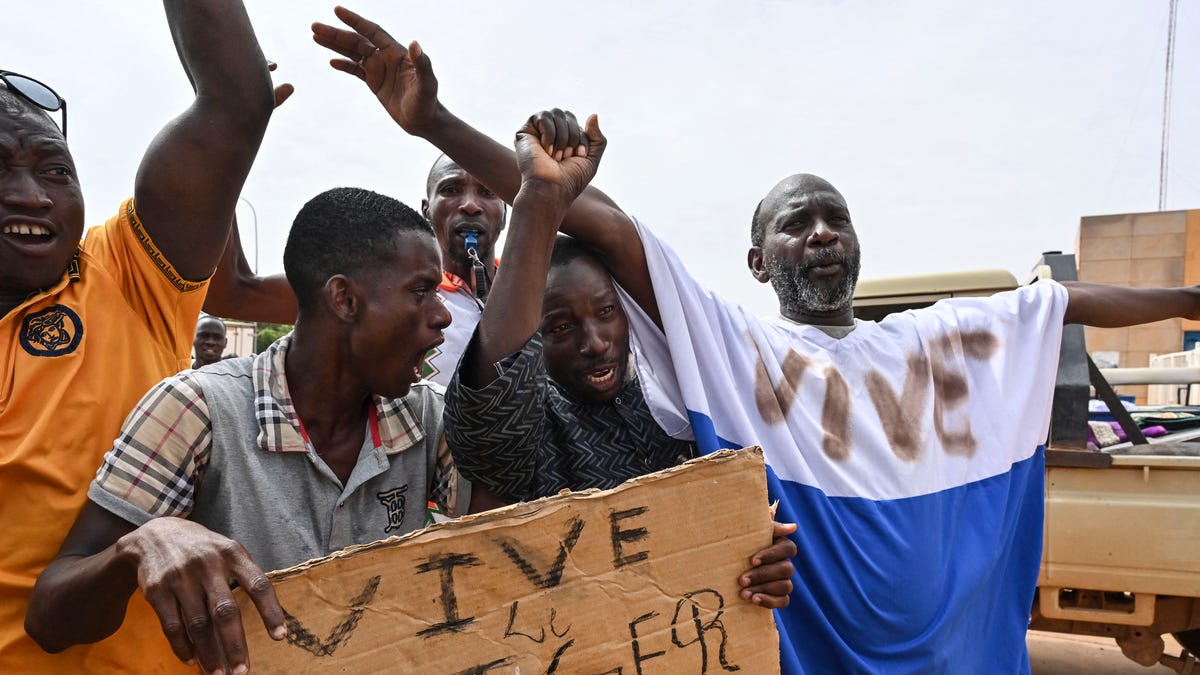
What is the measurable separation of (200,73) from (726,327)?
1276mm

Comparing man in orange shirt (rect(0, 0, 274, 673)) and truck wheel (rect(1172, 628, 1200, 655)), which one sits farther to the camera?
truck wheel (rect(1172, 628, 1200, 655))

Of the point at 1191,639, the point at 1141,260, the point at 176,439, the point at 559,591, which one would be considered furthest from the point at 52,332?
the point at 1141,260

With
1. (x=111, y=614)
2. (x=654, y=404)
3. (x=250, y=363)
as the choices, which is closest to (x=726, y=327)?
(x=654, y=404)

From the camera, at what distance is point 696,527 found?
4.42 ft

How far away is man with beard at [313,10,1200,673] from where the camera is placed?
1827mm

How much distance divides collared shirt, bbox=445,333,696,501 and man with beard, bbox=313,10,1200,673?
77mm

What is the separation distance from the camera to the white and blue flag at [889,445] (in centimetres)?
188

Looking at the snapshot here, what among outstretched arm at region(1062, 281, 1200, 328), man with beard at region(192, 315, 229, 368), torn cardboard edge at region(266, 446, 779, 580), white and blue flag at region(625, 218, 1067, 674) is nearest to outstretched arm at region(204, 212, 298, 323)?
white and blue flag at region(625, 218, 1067, 674)

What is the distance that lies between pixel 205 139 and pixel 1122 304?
255cm

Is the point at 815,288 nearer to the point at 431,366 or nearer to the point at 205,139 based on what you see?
the point at 431,366

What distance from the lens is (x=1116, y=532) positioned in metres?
3.11

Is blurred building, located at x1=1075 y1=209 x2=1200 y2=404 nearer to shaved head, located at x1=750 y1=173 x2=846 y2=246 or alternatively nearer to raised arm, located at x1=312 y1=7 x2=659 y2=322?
shaved head, located at x1=750 y1=173 x2=846 y2=246

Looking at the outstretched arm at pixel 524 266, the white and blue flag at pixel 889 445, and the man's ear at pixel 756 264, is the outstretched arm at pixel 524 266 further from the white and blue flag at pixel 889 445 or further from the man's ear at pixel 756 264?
the man's ear at pixel 756 264

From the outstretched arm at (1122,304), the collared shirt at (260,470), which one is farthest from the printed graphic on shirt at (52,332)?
the outstretched arm at (1122,304)
